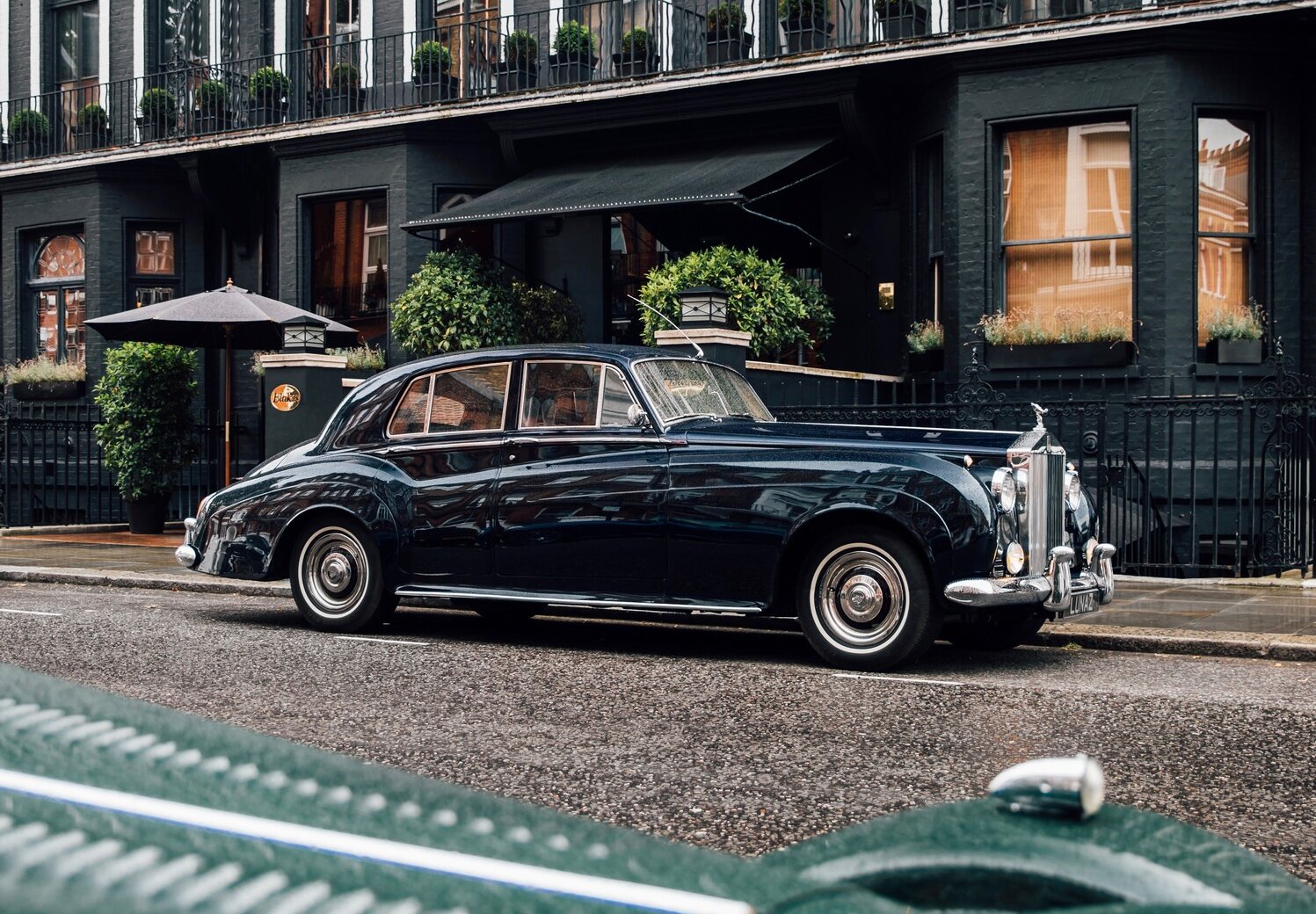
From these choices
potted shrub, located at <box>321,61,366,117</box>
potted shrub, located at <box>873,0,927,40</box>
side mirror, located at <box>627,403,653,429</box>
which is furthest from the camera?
potted shrub, located at <box>321,61,366,117</box>

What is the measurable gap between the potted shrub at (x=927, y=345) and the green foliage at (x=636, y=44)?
Answer: 4.59 metres

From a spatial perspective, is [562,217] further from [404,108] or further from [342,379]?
[342,379]

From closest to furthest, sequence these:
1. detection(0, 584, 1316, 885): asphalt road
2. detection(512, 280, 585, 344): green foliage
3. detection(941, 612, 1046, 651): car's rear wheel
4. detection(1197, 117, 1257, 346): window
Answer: detection(0, 584, 1316, 885): asphalt road, detection(941, 612, 1046, 651): car's rear wheel, detection(1197, 117, 1257, 346): window, detection(512, 280, 585, 344): green foliage

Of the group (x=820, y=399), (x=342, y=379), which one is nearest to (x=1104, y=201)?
(x=820, y=399)

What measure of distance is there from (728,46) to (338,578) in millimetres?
9361

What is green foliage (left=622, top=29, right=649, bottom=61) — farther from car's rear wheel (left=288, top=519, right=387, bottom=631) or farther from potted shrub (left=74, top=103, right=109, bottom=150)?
car's rear wheel (left=288, top=519, right=387, bottom=631)

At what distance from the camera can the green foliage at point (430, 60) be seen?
60.2 feet

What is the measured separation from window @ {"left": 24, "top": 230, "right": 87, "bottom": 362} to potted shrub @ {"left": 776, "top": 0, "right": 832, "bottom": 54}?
11500 millimetres

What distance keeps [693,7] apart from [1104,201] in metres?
5.67

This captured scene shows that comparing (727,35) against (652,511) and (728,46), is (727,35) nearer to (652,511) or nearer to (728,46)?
(728,46)

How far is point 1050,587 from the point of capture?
771cm

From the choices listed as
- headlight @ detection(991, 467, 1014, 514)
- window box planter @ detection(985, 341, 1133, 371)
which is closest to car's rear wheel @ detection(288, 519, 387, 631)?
headlight @ detection(991, 467, 1014, 514)

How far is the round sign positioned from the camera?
15773 mm

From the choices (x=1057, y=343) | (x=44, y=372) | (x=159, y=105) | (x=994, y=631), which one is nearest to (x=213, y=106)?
(x=159, y=105)
